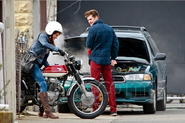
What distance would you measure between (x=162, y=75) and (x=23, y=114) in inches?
130

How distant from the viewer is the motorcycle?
357 inches

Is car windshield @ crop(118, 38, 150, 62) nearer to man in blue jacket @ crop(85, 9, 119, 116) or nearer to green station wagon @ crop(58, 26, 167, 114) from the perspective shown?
green station wagon @ crop(58, 26, 167, 114)

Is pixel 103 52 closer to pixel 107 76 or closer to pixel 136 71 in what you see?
pixel 107 76

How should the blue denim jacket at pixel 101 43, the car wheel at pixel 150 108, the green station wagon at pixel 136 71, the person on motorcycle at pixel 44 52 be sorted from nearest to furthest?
the person on motorcycle at pixel 44 52 < the blue denim jacket at pixel 101 43 < the green station wagon at pixel 136 71 < the car wheel at pixel 150 108

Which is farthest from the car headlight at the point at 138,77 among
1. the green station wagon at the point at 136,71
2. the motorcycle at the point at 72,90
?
the motorcycle at the point at 72,90

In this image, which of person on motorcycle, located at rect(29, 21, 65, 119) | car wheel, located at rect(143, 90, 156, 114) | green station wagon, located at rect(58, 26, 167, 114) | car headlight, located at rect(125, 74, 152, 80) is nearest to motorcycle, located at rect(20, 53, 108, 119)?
person on motorcycle, located at rect(29, 21, 65, 119)

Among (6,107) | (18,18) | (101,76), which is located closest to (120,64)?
(101,76)

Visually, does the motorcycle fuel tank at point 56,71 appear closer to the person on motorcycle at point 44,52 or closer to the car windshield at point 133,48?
the person on motorcycle at point 44,52

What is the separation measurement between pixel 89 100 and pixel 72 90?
33 centimetres

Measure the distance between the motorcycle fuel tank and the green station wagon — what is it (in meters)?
1.30

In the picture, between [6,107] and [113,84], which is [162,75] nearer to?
[113,84]

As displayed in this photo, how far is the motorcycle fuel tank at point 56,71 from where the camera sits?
913 centimetres

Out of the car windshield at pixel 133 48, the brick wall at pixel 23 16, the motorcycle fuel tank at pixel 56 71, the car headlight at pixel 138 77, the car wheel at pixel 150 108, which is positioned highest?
the brick wall at pixel 23 16

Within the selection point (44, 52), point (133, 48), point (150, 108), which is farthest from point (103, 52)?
point (150, 108)
